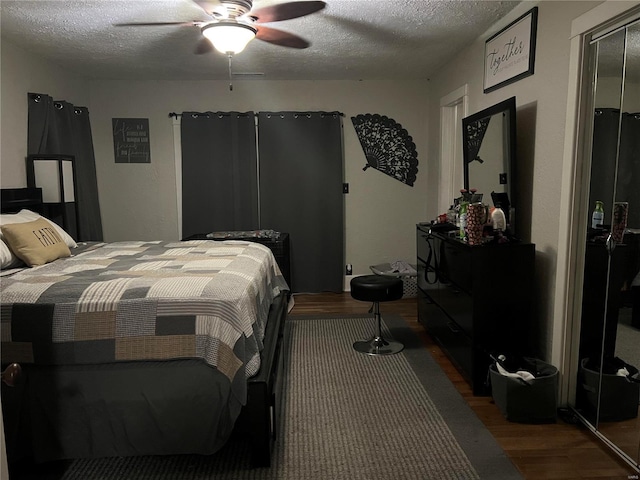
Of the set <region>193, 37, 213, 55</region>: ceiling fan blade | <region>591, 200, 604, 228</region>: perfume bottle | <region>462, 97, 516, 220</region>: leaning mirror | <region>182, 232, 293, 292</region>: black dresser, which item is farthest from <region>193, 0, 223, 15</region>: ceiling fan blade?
<region>182, 232, 293, 292</region>: black dresser

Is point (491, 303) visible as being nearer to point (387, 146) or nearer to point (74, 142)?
point (387, 146)

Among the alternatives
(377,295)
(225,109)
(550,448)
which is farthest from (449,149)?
(550,448)

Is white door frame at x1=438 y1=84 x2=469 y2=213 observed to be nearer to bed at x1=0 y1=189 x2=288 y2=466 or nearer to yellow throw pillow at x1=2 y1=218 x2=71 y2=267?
bed at x1=0 y1=189 x2=288 y2=466

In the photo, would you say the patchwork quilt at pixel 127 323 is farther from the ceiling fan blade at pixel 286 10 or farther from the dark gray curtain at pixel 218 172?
the dark gray curtain at pixel 218 172

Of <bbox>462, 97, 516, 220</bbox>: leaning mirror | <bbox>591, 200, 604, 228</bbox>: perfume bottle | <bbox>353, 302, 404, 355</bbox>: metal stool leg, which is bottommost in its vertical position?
<bbox>353, 302, 404, 355</bbox>: metal stool leg

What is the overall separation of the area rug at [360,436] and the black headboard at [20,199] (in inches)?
79.9

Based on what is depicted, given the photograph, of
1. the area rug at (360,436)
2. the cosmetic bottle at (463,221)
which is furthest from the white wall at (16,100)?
the cosmetic bottle at (463,221)

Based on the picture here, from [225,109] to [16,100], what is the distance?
6.66 feet

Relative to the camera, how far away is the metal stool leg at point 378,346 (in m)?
3.42

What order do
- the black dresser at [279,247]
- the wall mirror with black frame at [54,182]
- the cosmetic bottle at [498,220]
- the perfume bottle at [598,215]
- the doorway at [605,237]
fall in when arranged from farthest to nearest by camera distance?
the black dresser at [279,247]
the wall mirror with black frame at [54,182]
the cosmetic bottle at [498,220]
the perfume bottle at [598,215]
the doorway at [605,237]

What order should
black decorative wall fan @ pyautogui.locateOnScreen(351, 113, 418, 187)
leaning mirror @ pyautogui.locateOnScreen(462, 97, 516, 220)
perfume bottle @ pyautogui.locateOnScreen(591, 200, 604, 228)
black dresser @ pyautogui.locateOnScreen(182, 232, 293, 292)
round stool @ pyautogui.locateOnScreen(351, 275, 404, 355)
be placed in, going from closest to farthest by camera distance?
perfume bottle @ pyautogui.locateOnScreen(591, 200, 604, 228)
leaning mirror @ pyautogui.locateOnScreen(462, 97, 516, 220)
round stool @ pyautogui.locateOnScreen(351, 275, 404, 355)
black dresser @ pyautogui.locateOnScreen(182, 232, 293, 292)
black decorative wall fan @ pyautogui.locateOnScreen(351, 113, 418, 187)

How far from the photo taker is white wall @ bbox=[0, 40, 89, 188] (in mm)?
3434

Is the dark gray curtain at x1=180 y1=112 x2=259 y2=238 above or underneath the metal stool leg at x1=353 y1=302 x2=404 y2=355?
above

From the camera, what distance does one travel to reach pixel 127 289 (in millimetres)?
2055
